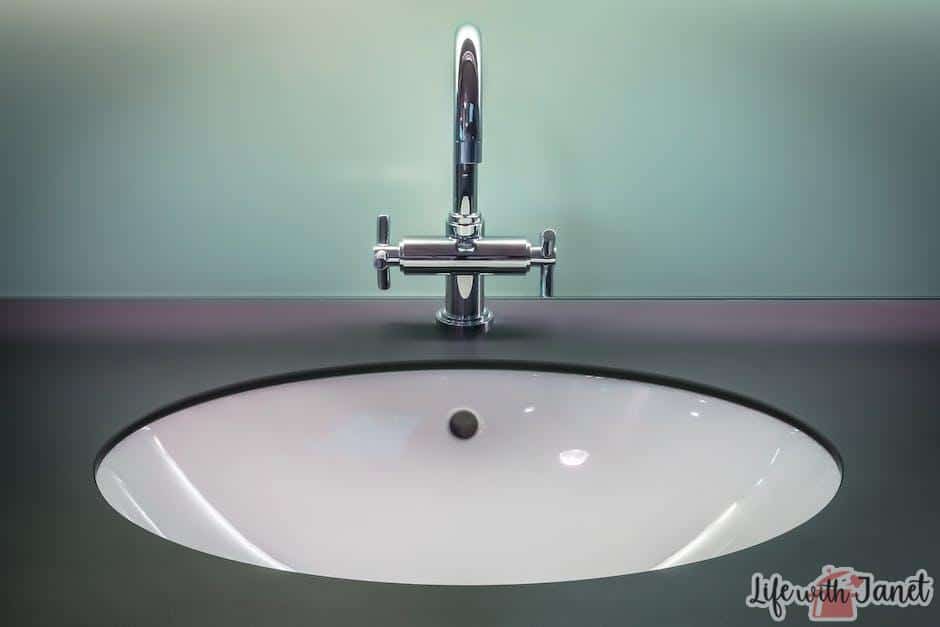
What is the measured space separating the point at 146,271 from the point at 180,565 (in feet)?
1.76

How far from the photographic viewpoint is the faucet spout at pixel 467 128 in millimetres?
853

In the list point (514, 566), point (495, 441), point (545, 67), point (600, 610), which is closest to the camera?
point (600, 610)

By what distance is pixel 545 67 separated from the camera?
1.00 metres

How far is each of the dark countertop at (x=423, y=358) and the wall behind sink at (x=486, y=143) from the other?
0.05 m

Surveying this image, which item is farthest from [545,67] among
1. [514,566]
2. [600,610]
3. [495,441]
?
[600,610]

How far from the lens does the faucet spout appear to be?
853mm

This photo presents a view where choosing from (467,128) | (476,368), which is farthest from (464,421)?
(467,128)

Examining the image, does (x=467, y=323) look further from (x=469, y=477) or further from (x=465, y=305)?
(x=469, y=477)

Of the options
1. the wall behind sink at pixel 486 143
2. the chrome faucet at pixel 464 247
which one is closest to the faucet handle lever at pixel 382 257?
the chrome faucet at pixel 464 247

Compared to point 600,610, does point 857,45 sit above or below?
above

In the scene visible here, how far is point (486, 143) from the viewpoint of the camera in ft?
3.34

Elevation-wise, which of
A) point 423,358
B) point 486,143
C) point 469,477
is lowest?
point 469,477

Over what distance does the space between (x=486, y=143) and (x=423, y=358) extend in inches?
10.0

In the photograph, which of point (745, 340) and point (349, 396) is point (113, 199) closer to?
point (349, 396)
